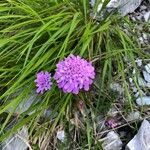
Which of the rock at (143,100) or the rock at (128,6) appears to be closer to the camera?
the rock at (143,100)

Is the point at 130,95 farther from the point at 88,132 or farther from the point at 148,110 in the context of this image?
the point at 88,132

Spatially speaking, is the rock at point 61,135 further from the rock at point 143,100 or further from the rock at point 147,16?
the rock at point 147,16

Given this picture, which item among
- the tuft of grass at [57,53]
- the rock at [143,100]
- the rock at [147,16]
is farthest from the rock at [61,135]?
the rock at [147,16]

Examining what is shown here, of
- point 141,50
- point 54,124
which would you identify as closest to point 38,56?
point 54,124

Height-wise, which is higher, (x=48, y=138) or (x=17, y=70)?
(x=17, y=70)

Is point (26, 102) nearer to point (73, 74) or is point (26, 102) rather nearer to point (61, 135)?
point (61, 135)

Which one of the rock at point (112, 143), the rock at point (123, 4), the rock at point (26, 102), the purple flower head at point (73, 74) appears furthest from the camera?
the rock at point (123, 4)

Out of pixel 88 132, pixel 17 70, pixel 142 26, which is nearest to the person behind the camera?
pixel 88 132

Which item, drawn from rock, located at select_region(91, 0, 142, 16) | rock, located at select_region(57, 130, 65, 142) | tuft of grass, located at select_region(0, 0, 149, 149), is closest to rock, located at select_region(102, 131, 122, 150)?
tuft of grass, located at select_region(0, 0, 149, 149)
